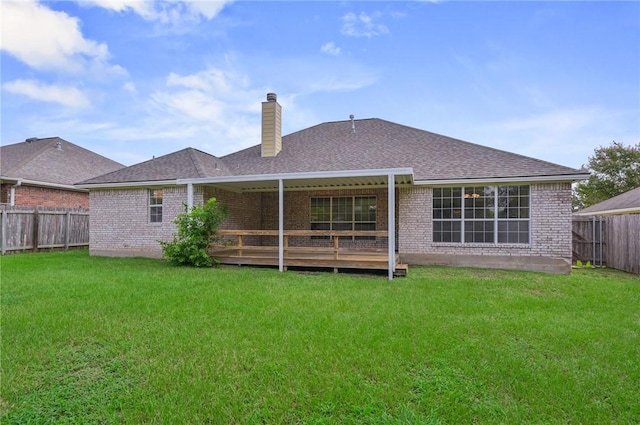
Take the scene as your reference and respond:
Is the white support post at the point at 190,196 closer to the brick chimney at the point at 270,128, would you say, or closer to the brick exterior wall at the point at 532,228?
the brick chimney at the point at 270,128

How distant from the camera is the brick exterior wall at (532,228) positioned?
31.4ft

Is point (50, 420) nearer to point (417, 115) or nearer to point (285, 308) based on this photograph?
point (285, 308)

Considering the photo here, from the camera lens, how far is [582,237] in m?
11.6

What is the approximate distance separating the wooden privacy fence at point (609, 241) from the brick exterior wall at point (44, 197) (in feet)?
69.8

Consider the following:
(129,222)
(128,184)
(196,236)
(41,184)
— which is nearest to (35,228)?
(41,184)

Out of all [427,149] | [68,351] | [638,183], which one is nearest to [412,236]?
[427,149]

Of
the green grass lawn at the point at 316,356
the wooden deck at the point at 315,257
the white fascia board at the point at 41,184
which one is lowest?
the green grass lawn at the point at 316,356

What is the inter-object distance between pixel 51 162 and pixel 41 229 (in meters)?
5.61

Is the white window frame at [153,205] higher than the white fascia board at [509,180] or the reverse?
the reverse

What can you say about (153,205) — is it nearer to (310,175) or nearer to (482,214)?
(310,175)

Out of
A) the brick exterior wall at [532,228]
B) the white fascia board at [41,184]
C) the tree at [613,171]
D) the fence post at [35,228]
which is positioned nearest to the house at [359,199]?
the brick exterior wall at [532,228]

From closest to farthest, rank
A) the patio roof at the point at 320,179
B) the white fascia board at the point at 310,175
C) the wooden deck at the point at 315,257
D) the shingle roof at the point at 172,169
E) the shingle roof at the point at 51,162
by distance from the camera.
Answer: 1. the white fascia board at the point at 310,175
2. the patio roof at the point at 320,179
3. the wooden deck at the point at 315,257
4. the shingle roof at the point at 172,169
5. the shingle roof at the point at 51,162

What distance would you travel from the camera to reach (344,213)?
1321 centimetres

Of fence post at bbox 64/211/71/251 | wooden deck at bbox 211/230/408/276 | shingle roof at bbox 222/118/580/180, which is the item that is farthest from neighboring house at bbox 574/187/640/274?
fence post at bbox 64/211/71/251
